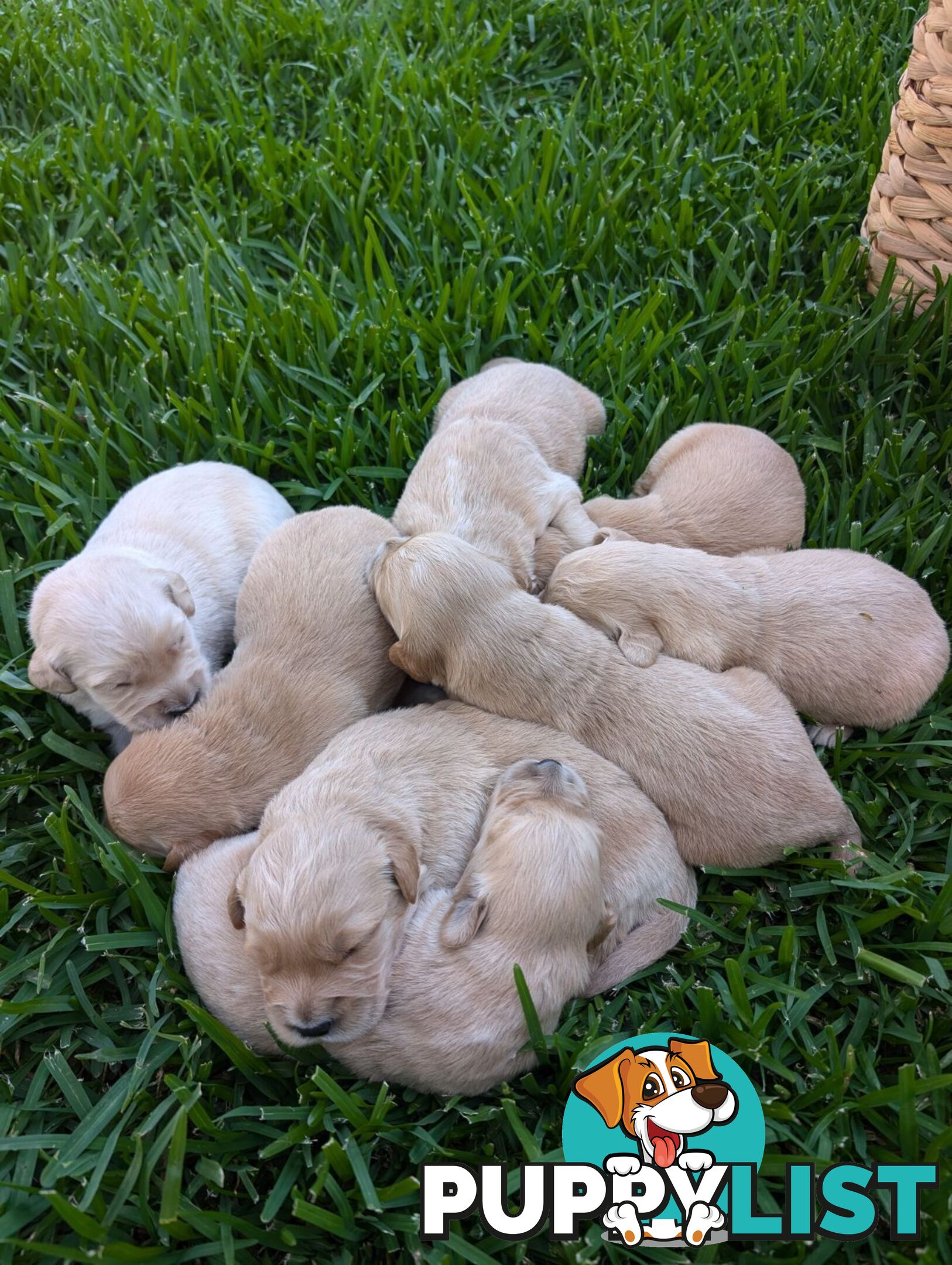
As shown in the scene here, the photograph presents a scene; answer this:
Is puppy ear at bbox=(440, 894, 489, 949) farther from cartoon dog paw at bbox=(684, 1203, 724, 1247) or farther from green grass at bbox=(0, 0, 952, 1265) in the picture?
cartoon dog paw at bbox=(684, 1203, 724, 1247)

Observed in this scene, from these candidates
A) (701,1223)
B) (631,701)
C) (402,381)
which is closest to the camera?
(701,1223)

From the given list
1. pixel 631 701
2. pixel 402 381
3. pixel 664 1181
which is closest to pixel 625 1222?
pixel 664 1181

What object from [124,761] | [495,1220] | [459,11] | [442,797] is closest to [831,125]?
[459,11]

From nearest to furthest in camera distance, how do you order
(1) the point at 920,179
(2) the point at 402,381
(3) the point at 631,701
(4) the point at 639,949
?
(4) the point at 639,949 < (3) the point at 631,701 < (1) the point at 920,179 < (2) the point at 402,381

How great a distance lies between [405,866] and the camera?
2.43 meters

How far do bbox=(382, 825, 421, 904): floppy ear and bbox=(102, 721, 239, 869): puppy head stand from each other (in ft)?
1.77

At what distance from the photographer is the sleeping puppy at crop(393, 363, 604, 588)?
10.8ft

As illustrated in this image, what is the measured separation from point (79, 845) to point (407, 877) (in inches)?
41.7

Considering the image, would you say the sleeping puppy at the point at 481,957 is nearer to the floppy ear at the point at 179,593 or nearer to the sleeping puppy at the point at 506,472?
the floppy ear at the point at 179,593

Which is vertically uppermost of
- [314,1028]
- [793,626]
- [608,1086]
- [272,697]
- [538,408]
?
[538,408]

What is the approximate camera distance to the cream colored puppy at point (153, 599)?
9.48 feet

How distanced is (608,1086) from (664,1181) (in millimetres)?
236

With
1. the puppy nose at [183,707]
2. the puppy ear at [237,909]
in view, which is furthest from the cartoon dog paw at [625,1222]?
the puppy nose at [183,707]

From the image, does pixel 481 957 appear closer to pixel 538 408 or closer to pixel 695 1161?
pixel 695 1161
